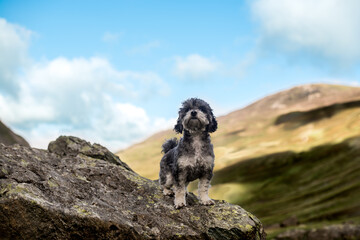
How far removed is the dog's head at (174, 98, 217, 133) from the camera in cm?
1079

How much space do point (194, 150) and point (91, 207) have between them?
3957 millimetres

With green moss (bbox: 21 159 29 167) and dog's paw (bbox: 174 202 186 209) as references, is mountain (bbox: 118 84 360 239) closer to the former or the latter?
dog's paw (bbox: 174 202 186 209)

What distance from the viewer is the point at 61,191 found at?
9.95 metres

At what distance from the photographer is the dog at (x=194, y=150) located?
11.0 meters

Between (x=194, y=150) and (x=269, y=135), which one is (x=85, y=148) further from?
(x=269, y=135)

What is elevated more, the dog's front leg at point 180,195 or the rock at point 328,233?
the rock at point 328,233

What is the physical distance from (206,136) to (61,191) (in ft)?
17.2

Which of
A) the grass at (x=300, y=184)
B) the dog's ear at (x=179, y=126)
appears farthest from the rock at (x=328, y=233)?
the dog's ear at (x=179, y=126)

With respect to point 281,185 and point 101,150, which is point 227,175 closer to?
point 281,185

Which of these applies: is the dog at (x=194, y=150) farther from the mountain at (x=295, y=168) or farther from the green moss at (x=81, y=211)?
the mountain at (x=295, y=168)

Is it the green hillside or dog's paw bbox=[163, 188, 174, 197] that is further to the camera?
the green hillside

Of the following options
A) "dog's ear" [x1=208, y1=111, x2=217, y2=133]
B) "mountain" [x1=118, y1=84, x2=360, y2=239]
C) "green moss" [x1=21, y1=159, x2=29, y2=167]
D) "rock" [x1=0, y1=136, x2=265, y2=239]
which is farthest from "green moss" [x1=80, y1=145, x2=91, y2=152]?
"mountain" [x1=118, y1=84, x2=360, y2=239]

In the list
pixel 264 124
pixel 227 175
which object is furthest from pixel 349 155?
pixel 264 124

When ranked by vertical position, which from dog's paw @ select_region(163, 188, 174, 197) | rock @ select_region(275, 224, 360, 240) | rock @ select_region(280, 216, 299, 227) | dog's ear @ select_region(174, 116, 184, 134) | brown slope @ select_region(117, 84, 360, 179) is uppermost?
brown slope @ select_region(117, 84, 360, 179)
